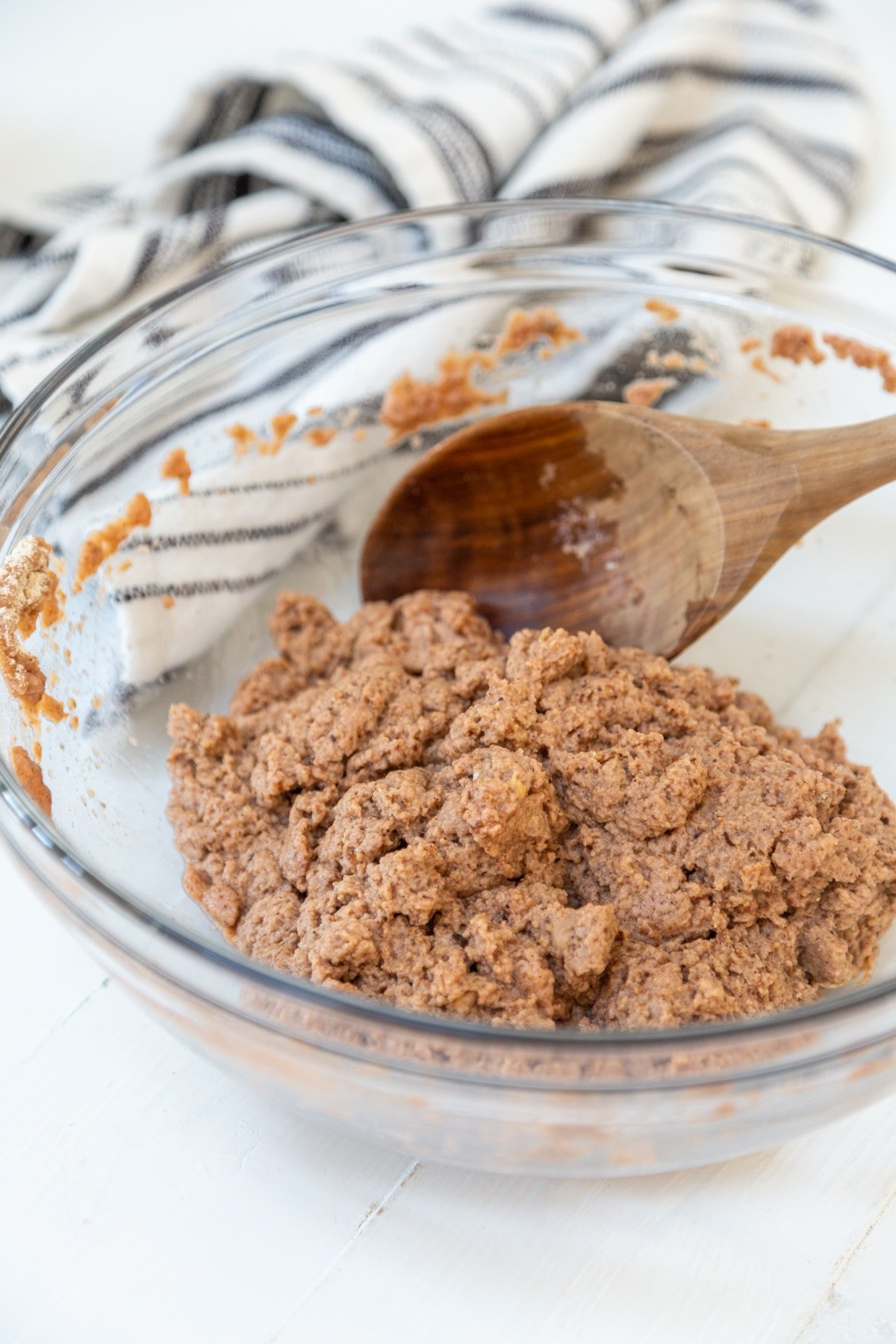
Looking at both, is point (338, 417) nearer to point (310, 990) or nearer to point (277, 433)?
point (277, 433)

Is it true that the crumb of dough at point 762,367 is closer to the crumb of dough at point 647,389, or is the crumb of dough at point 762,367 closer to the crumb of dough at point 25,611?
the crumb of dough at point 647,389

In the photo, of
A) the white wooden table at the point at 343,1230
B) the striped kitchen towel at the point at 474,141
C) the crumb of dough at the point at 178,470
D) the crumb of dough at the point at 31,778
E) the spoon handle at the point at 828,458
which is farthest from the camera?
the striped kitchen towel at the point at 474,141

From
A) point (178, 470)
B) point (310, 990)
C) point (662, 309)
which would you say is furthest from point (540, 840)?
point (662, 309)

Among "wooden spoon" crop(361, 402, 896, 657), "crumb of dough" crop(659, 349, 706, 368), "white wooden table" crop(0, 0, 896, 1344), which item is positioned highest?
"crumb of dough" crop(659, 349, 706, 368)

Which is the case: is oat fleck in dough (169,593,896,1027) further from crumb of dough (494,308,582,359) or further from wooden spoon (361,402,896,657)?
crumb of dough (494,308,582,359)

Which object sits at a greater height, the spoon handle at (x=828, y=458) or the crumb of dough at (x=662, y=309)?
the crumb of dough at (x=662, y=309)

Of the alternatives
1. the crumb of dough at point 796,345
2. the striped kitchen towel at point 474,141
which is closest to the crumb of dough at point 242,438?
the striped kitchen towel at point 474,141

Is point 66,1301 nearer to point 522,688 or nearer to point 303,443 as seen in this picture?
point 522,688

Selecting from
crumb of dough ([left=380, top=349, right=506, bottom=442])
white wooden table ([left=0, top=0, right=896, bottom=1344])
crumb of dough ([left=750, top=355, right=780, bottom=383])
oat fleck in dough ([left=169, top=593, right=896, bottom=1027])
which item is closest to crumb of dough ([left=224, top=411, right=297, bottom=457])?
crumb of dough ([left=380, top=349, right=506, bottom=442])
